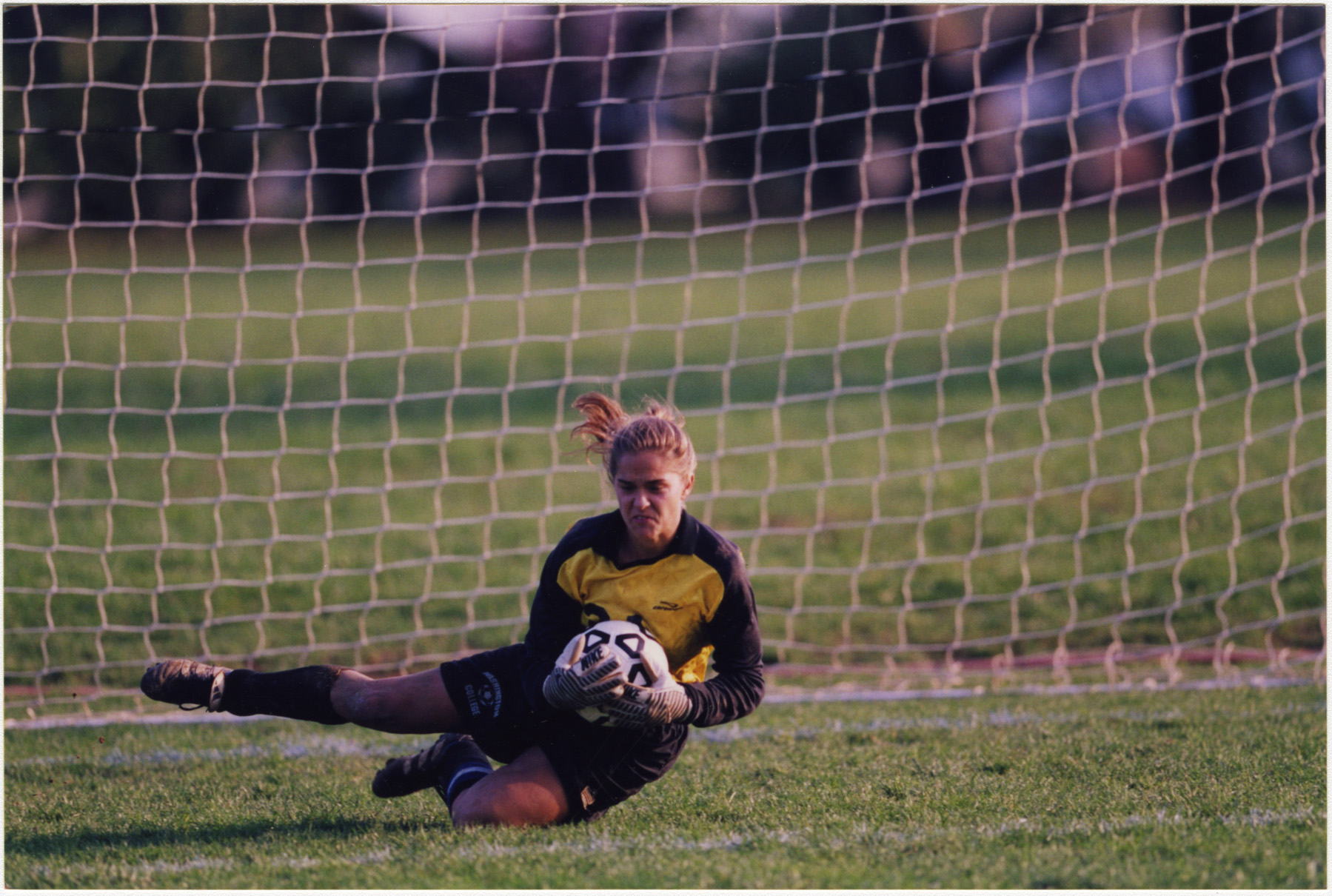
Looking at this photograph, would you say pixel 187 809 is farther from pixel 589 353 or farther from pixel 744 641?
pixel 589 353

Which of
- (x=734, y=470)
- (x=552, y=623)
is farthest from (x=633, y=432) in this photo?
(x=734, y=470)

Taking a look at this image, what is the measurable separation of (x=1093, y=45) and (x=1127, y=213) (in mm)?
4994

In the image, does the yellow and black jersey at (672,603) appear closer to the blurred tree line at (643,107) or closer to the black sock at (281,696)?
the black sock at (281,696)

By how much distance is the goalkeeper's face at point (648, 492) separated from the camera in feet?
10.3

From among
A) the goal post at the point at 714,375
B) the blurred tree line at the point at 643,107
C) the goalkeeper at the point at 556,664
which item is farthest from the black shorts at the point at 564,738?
the blurred tree line at the point at 643,107

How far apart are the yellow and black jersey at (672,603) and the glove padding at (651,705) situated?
113 mm

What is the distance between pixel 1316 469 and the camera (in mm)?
7484

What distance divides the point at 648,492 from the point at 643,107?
11.1 m

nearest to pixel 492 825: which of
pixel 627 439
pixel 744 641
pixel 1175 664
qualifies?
pixel 744 641

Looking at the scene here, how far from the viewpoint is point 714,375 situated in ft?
37.4

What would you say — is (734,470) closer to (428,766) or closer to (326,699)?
(428,766)

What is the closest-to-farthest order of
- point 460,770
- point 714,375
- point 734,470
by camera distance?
point 460,770
point 734,470
point 714,375

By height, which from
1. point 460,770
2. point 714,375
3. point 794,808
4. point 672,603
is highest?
point 672,603

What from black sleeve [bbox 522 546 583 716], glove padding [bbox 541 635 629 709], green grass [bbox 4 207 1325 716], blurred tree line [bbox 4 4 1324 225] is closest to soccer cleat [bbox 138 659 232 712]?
black sleeve [bbox 522 546 583 716]
